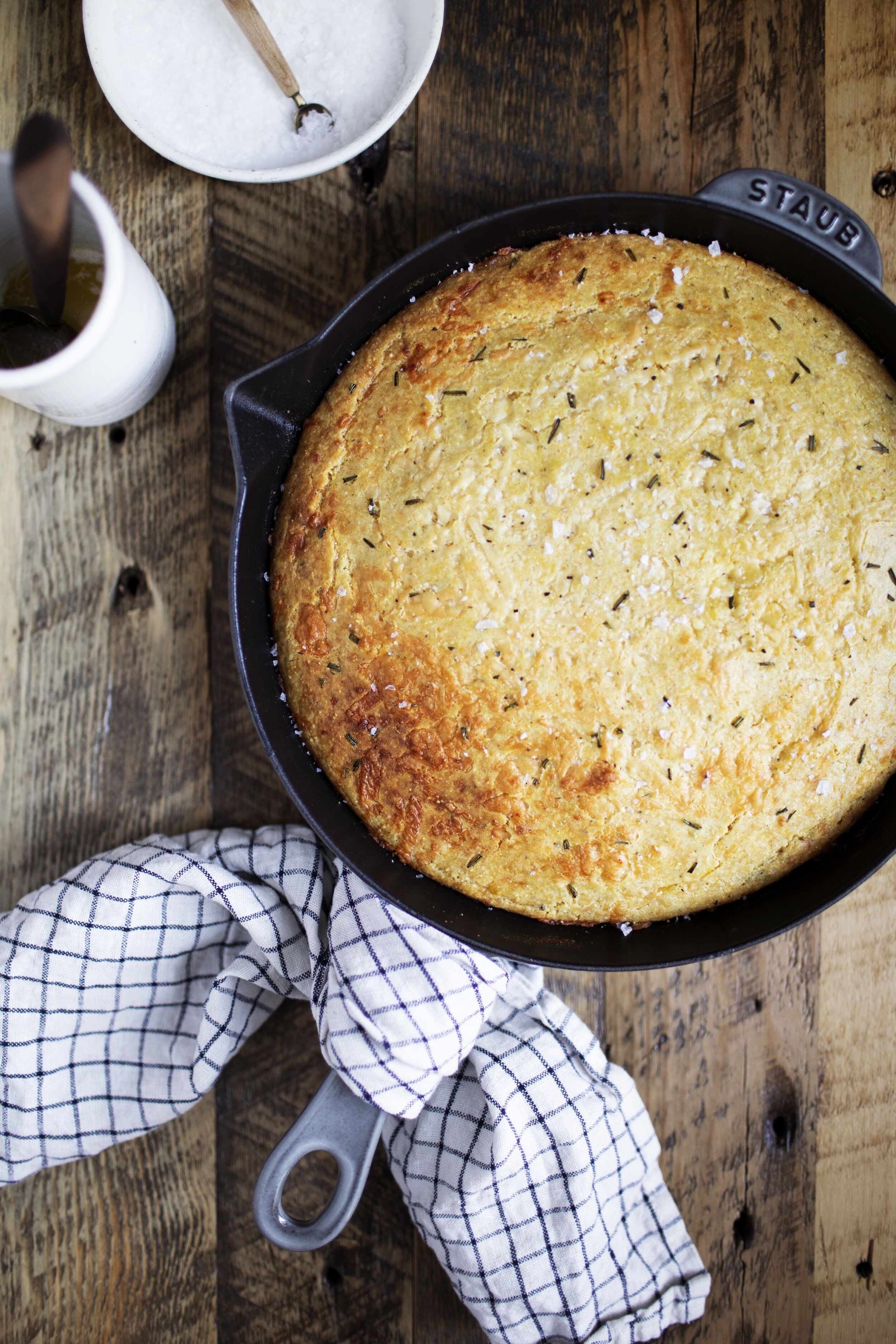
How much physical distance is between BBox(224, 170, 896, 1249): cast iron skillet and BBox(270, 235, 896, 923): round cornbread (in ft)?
0.20

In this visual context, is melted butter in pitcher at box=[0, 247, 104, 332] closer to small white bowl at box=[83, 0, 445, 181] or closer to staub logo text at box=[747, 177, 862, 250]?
small white bowl at box=[83, 0, 445, 181]

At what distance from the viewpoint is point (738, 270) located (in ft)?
→ 4.04

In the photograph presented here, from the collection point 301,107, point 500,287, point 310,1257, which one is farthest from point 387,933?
point 301,107

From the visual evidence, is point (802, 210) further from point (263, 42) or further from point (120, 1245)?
point (120, 1245)

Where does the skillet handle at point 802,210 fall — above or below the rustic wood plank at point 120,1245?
above

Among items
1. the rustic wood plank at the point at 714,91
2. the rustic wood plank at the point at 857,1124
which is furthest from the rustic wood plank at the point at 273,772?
the rustic wood plank at the point at 857,1124

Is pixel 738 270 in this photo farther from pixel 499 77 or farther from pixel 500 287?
pixel 499 77

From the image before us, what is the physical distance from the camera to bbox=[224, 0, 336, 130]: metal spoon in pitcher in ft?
4.13

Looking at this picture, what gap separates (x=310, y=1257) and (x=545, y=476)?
141cm

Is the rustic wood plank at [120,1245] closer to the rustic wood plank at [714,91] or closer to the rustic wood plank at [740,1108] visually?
the rustic wood plank at [740,1108]

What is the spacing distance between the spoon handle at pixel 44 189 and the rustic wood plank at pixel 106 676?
46 cm

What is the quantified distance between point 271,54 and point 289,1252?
1938 millimetres

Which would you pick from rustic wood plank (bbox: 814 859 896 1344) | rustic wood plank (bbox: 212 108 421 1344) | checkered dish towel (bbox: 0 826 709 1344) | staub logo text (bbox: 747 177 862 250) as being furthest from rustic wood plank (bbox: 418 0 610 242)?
rustic wood plank (bbox: 814 859 896 1344)

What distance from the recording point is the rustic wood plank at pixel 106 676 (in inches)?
61.1
